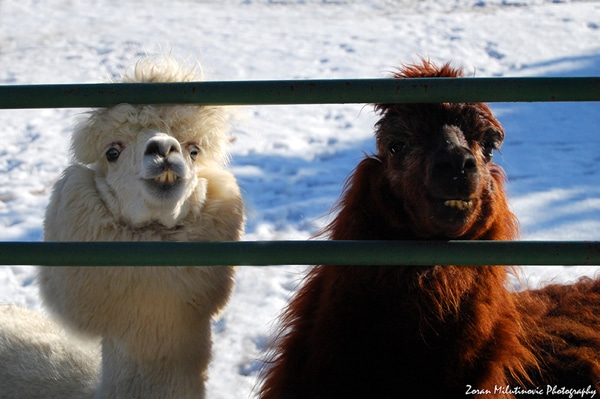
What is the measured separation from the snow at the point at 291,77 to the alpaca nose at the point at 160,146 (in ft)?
2.33

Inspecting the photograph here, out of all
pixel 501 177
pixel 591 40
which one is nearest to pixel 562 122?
pixel 591 40

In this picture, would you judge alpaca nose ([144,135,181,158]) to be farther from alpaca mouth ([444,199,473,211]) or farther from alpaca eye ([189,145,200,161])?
alpaca mouth ([444,199,473,211])

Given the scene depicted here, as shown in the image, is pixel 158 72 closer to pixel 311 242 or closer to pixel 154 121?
pixel 154 121

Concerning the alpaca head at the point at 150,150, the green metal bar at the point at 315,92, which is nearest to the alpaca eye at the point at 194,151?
the alpaca head at the point at 150,150

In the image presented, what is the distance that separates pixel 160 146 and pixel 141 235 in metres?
0.45

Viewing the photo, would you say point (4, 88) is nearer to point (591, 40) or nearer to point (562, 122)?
point (562, 122)

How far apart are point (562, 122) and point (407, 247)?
6.11 metres

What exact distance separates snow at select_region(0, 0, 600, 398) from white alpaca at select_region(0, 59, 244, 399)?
508 mm

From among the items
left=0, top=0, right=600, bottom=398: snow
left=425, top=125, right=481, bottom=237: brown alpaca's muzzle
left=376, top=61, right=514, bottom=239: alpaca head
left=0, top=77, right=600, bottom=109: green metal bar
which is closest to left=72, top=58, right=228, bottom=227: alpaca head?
left=0, top=0, right=600, bottom=398: snow

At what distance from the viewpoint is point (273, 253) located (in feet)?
6.95

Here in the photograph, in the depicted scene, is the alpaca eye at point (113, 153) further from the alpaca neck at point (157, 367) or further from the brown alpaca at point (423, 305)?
the brown alpaca at point (423, 305)

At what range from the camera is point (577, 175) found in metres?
6.51

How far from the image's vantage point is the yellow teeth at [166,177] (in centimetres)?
284

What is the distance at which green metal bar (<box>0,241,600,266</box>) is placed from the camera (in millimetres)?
2109
